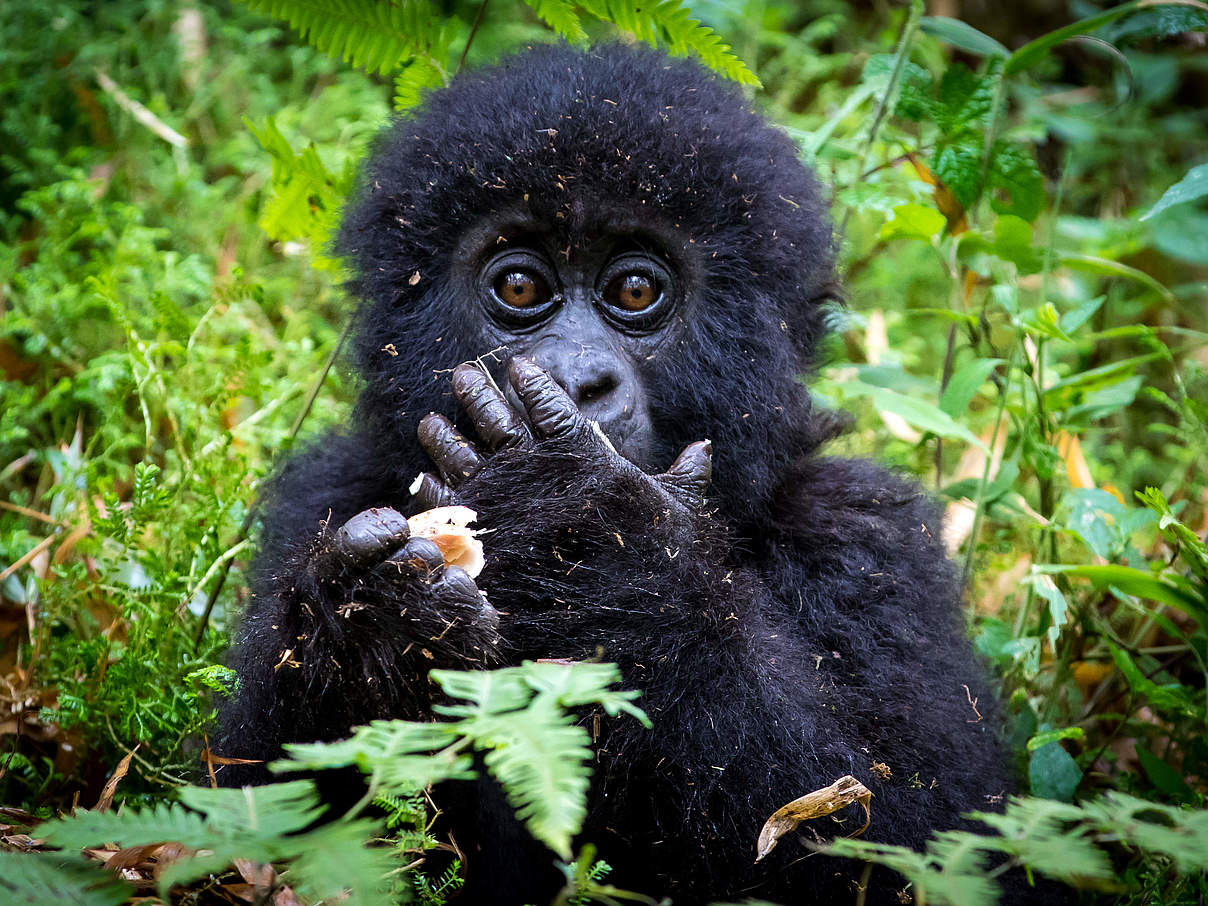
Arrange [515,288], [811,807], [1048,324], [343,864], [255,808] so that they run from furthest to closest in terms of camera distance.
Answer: [1048,324] < [515,288] < [811,807] < [255,808] < [343,864]

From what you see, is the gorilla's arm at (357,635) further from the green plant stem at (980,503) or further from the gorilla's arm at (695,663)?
the green plant stem at (980,503)

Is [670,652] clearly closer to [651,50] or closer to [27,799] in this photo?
[27,799]

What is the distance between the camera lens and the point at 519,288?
3.07 m

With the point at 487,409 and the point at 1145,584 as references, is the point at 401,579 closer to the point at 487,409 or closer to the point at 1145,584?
the point at 487,409

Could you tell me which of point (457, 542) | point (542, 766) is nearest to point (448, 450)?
point (457, 542)

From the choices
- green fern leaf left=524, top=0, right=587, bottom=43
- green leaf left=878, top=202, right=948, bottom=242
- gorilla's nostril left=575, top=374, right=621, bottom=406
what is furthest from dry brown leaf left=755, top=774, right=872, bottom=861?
green fern leaf left=524, top=0, right=587, bottom=43

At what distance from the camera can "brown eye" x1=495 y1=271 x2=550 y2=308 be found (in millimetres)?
3066

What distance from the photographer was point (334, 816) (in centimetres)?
258

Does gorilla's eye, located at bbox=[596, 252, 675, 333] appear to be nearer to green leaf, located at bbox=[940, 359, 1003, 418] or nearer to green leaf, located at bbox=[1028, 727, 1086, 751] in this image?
green leaf, located at bbox=[940, 359, 1003, 418]

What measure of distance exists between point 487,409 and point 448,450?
0.52 ft

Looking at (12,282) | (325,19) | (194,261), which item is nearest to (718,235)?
(325,19)

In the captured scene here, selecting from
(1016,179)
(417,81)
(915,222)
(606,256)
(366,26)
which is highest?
(366,26)

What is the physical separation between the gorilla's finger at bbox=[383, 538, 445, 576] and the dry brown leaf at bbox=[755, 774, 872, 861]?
0.92 metres

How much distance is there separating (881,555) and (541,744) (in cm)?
190
